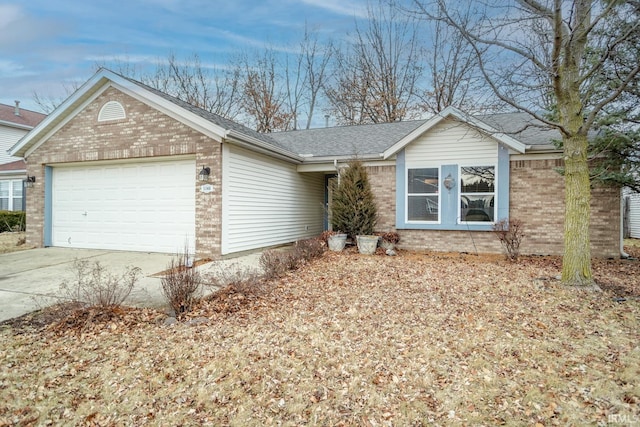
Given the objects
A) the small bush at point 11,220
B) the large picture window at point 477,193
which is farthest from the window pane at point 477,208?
the small bush at point 11,220

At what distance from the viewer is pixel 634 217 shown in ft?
48.3

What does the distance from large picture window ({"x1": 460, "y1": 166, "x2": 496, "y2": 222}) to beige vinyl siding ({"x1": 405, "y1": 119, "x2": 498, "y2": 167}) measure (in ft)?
0.85

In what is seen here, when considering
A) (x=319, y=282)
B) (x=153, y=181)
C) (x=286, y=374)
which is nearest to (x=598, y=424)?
(x=286, y=374)

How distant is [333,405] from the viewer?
285 cm

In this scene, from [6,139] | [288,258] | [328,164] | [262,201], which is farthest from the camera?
[6,139]

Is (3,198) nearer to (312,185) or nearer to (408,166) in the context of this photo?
(312,185)

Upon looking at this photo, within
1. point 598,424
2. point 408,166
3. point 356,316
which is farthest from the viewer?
point 408,166

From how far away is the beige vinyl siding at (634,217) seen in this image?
14461 mm

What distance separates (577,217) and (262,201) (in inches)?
290

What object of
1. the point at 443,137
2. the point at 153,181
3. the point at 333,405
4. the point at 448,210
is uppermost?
the point at 443,137

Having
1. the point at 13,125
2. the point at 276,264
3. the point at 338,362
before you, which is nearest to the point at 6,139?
the point at 13,125

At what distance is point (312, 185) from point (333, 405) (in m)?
10.9

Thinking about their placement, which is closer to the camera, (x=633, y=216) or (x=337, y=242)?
(x=337, y=242)

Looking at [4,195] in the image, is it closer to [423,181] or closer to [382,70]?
[423,181]
